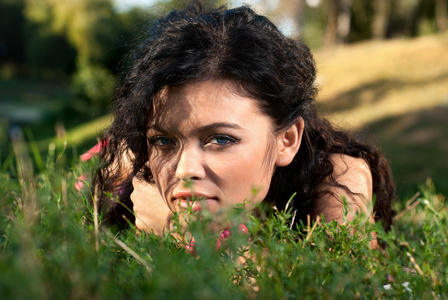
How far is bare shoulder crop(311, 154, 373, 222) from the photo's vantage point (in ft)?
8.39

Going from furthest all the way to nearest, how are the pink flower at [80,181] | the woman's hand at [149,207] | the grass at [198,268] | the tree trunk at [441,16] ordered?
the tree trunk at [441,16] → the woman's hand at [149,207] → the pink flower at [80,181] → the grass at [198,268]

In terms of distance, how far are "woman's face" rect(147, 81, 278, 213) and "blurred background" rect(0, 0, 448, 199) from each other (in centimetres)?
61

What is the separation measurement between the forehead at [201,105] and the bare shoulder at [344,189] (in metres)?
0.66

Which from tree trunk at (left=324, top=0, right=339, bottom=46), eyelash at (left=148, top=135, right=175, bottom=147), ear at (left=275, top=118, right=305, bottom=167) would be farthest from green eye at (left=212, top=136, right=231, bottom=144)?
tree trunk at (left=324, top=0, right=339, bottom=46)

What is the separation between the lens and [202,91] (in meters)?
2.31

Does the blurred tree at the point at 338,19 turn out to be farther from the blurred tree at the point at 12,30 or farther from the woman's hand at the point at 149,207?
the woman's hand at the point at 149,207

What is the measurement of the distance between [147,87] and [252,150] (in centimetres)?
59

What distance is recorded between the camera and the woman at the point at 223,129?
2.29 m

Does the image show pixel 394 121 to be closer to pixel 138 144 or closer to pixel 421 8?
pixel 138 144

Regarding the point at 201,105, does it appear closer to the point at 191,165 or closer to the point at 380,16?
the point at 191,165

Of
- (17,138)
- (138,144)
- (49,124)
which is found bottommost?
(49,124)

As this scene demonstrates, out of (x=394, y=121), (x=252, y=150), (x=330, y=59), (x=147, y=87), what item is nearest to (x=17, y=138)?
(x=147, y=87)

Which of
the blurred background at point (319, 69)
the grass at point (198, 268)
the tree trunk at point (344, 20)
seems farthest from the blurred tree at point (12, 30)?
the grass at point (198, 268)

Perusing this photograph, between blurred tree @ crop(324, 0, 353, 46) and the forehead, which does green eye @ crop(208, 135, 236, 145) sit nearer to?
the forehead
